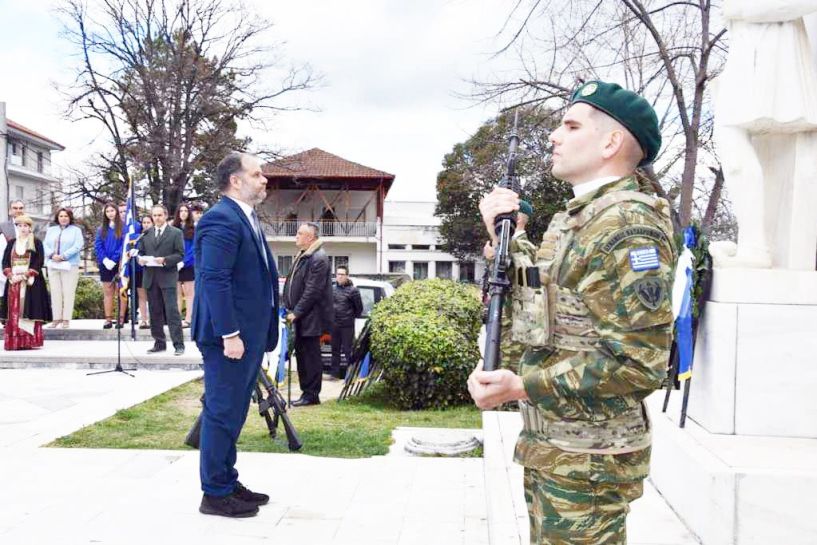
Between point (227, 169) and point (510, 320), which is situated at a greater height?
point (227, 169)

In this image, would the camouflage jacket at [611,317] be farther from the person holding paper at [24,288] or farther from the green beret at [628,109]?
the person holding paper at [24,288]

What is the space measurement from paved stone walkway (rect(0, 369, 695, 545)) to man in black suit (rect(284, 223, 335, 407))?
267 centimetres

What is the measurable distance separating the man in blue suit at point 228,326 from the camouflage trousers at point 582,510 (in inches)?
97.9

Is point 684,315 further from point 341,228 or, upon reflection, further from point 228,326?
point 341,228

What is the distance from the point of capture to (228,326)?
12.9 ft

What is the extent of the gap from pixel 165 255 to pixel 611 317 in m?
9.25

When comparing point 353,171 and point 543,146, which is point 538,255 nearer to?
point 543,146

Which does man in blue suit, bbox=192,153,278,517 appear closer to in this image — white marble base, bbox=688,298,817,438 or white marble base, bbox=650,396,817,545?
white marble base, bbox=650,396,817,545

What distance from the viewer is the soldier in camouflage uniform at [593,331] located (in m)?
1.78

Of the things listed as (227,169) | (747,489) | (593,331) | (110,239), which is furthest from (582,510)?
(110,239)

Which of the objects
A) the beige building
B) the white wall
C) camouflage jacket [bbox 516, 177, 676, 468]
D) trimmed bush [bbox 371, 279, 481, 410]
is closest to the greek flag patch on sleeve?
camouflage jacket [bbox 516, 177, 676, 468]

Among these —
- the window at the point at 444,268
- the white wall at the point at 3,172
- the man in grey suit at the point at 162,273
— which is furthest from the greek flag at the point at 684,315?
the window at the point at 444,268

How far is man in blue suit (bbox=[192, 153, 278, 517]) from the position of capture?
13.2 ft

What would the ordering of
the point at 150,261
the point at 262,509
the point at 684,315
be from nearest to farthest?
the point at 684,315 < the point at 262,509 < the point at 150,261
